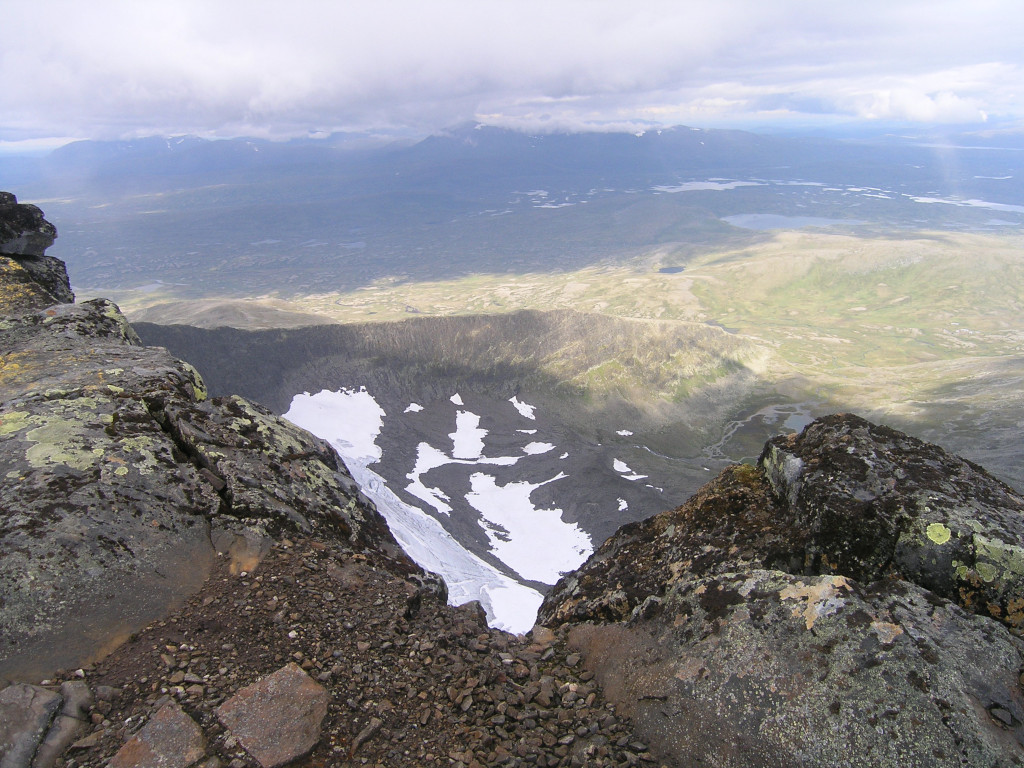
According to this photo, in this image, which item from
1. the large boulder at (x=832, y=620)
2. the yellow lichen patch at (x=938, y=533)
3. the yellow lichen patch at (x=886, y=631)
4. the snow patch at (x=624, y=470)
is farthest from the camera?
the snow patch at (x=624, y=470)

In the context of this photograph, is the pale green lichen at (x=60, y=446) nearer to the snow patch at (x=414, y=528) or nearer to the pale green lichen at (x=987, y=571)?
the pale green lichen at (x=987, y=571)

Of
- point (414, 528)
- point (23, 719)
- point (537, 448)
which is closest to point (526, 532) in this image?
point (414, 528)

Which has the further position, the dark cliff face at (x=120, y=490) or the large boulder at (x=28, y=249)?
the large boulder at (x=28, y=249)

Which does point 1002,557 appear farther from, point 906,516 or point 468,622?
point 468,622

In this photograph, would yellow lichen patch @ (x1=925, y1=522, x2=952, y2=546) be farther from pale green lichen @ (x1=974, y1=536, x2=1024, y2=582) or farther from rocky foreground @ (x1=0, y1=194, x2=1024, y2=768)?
pale green lichen @ (x1=974, y1=536, x2=1024, y2=582)

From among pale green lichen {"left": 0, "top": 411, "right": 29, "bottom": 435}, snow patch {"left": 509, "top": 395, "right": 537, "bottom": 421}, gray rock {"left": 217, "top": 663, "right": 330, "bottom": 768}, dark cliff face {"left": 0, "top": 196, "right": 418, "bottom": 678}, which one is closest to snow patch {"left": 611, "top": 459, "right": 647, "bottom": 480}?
snow patch {"left": 509, "top": 395, "right": 537, "bottom": 421}

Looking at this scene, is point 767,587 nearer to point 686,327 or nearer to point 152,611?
point 152,611

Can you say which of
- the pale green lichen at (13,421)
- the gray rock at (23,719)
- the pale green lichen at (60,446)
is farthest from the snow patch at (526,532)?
the gray rock at (23,719)
